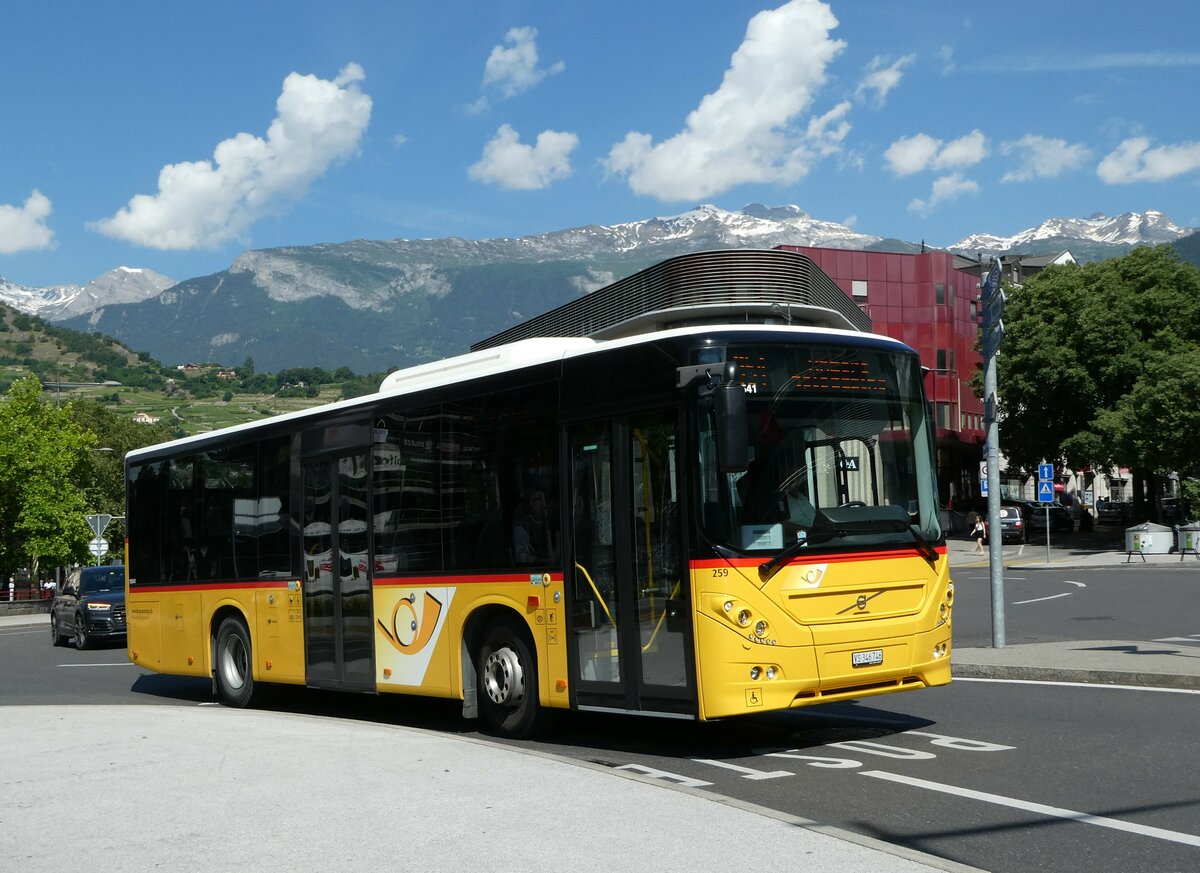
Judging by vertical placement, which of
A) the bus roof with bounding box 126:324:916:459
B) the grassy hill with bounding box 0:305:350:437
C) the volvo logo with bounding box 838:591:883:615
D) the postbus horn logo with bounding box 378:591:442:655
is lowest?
the postbus horn logo with bounding box 378:591:442:655

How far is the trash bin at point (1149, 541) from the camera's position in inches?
1778

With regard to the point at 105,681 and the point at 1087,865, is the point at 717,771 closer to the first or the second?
the point at 1087,865

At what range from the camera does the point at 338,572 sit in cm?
1338

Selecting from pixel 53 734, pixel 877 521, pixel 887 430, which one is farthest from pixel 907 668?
pixel 53 734

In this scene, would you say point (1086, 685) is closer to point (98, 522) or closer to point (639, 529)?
point (639, 529)

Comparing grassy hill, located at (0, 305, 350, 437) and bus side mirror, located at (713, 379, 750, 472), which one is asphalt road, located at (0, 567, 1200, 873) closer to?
bus side mirror, located at (713, 379, 750, 472)

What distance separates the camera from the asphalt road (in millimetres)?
6938

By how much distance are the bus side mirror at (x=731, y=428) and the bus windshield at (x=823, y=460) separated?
0.29m

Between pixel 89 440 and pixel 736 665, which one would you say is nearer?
pixel 736 665

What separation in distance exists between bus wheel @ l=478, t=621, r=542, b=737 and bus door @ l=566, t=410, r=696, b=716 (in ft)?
2.24

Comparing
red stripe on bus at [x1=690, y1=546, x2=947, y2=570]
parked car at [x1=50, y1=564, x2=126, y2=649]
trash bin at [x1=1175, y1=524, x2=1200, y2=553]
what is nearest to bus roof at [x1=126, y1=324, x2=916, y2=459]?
red stripe on bus at [x1=690, y1=546, x2=947, y2=570]

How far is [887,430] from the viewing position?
10.2m

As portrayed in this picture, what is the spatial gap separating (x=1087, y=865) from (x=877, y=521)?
378cm

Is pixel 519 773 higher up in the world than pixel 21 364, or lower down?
lower down
